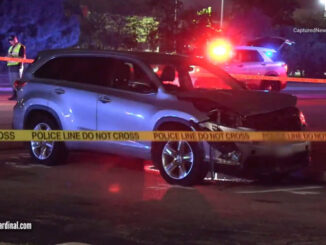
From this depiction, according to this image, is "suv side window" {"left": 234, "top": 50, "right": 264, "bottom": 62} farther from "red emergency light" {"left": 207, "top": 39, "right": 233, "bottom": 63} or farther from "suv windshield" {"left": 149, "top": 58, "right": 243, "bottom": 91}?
"suv windshield" {"left": 149, "top": 58, "right": 243, "bottom": 91}

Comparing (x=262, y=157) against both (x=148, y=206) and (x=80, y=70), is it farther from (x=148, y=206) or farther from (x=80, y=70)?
(x=80, y=70)

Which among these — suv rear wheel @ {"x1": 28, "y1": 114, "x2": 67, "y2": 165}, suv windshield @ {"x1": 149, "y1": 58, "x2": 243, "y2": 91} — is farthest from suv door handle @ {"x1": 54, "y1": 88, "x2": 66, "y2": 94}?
suv windshield @ {"x1": 149, "y1": 58, "x2": 243, "y2": 91}

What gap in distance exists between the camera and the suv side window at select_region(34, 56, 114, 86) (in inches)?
344

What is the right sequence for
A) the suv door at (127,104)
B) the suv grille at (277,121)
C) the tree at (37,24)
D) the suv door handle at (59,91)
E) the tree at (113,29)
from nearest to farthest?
the suv grille at (277,121) → the suv door at (127,104) → the suv door handle at (59,91) → the tree at (37,24) → the tree at (113,29)

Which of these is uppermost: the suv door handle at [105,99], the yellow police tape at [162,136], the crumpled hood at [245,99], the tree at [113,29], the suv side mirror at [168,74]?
the tree at [113,29]

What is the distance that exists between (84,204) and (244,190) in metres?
2.07

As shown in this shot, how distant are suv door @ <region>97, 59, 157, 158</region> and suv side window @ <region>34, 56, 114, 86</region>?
4.9 inches

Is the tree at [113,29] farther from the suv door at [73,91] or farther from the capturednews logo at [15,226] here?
the capturednews logo at [15,226]

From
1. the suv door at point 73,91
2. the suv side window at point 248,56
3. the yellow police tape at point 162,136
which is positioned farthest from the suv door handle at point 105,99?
the suv side window at point 248,56

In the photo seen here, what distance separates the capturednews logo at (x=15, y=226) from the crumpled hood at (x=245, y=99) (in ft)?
9.12

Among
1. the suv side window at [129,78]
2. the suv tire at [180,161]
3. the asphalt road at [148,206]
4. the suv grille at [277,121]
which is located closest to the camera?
the asphalt road at [148,206]

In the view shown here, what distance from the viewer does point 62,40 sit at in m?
40.9

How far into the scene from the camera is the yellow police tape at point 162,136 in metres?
7.37

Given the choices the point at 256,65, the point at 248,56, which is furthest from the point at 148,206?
the point at 248,56
